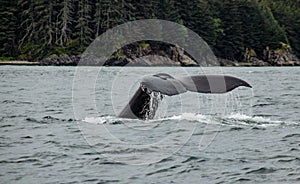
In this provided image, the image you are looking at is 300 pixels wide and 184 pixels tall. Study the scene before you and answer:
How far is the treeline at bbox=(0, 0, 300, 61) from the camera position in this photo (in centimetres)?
6931

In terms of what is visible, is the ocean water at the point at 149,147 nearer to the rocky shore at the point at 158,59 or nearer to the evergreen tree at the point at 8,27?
the rocky shore at the point at 158,59

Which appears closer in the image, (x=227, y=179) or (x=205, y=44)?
(x=227, y=179)

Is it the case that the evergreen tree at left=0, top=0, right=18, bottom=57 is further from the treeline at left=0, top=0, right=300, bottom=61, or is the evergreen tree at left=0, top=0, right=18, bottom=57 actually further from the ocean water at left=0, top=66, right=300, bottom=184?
the ocean water at left=0, top=66, right=300, bottom=184

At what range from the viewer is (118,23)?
236 ft

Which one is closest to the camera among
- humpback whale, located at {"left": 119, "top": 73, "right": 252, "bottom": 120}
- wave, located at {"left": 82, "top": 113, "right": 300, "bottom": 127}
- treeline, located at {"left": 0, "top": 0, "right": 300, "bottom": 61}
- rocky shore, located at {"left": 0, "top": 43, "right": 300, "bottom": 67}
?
humpback whale, located at {"left": 119, "top": 73, "right": 252, "bottom": 120}

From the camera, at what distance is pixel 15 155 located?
938 cm

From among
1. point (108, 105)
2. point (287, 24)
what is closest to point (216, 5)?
point (287, 24)

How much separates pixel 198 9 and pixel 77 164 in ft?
247

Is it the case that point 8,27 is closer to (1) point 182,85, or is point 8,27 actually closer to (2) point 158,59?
(2) point 158,59

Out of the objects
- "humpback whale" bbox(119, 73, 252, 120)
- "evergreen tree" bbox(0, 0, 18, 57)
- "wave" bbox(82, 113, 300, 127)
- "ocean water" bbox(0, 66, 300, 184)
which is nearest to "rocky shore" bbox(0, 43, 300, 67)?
"evergreen tree" bbox(0, 0, 18, 57)

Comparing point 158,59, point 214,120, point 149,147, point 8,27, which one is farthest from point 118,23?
point 149,147

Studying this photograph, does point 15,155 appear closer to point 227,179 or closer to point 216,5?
point 227,179

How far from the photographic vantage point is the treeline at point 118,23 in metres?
69.3

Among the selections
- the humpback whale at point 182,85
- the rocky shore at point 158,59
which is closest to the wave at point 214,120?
the humpback whale at point 182,85
